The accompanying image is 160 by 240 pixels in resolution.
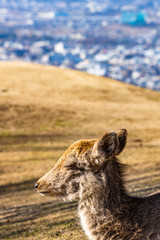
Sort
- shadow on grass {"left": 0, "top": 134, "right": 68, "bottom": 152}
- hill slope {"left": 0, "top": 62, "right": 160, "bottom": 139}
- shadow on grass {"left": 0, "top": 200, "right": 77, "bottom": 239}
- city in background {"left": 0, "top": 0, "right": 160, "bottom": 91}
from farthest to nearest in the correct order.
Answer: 1. city in background {"left": 0, "top": 0, "right": 160, "bottom": 91}
2. hill slope {"left": 0, "top": 62, "right": 160, "bottom": 139}
3. shadow on grass {"left": 0, "top": 134, "right": 68, "bottom": 152}
4. shadow on grass {"left": 0, "top": 200, "right": 77, "bottom": 239}

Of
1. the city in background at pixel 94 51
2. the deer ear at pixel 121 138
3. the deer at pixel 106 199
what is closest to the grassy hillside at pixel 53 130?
the deer at pixel 106 199

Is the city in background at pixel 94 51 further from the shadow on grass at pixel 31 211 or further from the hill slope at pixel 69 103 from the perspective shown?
the shadow on grass at pixel 31 211

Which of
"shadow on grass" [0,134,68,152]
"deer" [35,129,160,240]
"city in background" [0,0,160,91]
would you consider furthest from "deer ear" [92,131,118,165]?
"city in background" [0,0,160,91]

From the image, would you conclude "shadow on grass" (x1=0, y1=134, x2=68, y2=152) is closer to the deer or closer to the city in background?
the deer

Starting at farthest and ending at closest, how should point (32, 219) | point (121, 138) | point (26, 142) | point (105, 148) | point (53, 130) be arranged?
point (53, 130) → point (26, 142) → point (32, 219) → point (121, 138) → point (105, 148)

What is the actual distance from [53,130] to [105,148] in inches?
555

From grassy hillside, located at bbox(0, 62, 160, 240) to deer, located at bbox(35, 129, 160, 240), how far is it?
0.90m

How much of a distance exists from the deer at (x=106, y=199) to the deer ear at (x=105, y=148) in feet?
0.04

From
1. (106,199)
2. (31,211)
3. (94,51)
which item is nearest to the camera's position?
(106,199)

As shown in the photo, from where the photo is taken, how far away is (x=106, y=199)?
438 cm

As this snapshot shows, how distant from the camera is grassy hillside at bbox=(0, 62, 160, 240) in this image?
8305 mm

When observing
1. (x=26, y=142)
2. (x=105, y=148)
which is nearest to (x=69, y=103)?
(x=26, y=142)

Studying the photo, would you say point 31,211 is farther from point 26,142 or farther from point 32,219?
point 26,142

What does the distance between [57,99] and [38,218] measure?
15251 mm
